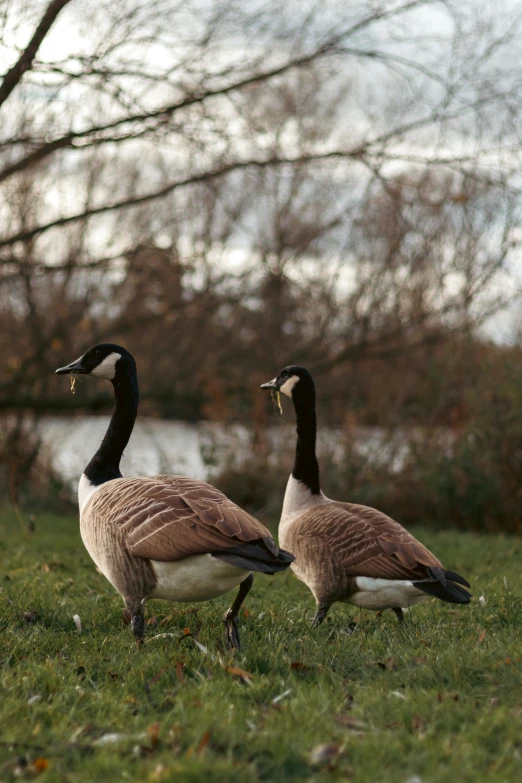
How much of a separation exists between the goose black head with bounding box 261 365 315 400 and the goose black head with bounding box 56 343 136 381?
1.30 m

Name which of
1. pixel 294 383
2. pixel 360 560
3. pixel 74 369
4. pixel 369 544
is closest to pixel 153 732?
pixel 360 560

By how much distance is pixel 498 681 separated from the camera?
397cm

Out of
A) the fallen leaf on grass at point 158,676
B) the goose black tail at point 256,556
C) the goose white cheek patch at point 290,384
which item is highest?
the goose white cheek patch at point 290,384

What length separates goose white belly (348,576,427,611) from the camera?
16.5ft

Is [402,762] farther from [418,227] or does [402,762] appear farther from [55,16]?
[418,227]

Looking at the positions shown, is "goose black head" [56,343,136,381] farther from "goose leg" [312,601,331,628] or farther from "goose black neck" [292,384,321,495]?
"goose leg" [312,601,331,628]

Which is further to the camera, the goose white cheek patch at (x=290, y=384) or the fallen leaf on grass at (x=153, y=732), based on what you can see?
the goose white cheek patch at (x=290, y=384)

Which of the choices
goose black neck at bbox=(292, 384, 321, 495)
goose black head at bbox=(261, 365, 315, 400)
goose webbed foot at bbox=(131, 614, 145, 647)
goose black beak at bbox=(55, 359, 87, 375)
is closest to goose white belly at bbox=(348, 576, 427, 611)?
goose black neck at bbox=(292, 384, 321, 495)

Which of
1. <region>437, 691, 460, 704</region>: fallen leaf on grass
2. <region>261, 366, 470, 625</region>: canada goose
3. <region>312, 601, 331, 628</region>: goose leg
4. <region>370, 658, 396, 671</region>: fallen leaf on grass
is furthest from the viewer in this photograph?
<region>312, 601, 331, 628</region>: goose leg

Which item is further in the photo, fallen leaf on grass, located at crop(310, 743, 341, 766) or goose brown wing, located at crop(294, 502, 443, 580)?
goose brown wing, located at crop(294, 502, 443, 580)

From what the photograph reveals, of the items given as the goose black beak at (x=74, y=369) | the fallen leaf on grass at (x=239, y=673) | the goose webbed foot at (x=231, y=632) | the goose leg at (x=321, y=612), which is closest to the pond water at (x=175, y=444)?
the goose leg at (x=321, y=612)

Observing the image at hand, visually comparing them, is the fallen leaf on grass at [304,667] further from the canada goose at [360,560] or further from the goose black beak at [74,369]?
the goose black beak at [74,369]

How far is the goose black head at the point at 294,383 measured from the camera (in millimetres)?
6492

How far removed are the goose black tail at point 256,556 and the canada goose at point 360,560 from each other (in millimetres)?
984
